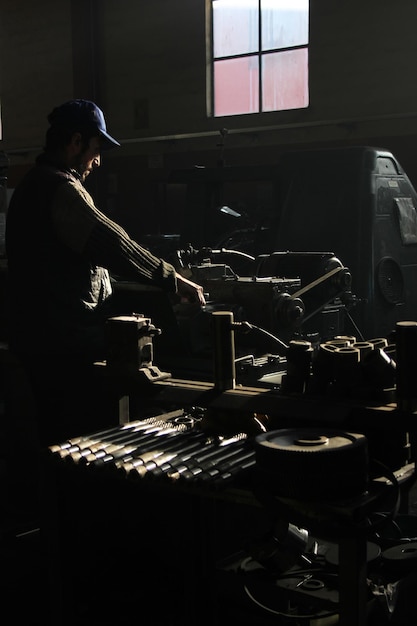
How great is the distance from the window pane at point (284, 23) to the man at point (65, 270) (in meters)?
4.56

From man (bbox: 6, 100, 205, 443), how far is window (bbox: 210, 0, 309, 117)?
4488mm

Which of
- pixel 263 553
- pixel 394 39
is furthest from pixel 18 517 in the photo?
pixel 394 39

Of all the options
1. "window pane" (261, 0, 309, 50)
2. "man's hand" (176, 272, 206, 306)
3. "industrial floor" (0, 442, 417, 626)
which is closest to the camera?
"industrial floor" (0, 442, 417, 626)

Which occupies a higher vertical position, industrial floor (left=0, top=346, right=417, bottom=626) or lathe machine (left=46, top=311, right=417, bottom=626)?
lathe machine (left=46, top=311, right=417, bottom=626)

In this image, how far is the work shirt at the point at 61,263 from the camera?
2.18 m

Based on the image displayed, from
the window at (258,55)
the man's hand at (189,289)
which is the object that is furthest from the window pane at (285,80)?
→ the man's hand at (189,289)

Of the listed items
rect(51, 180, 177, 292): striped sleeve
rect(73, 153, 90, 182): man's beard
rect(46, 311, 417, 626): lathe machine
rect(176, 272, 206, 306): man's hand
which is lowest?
rect(46, 311, 417, 626): lathe machine

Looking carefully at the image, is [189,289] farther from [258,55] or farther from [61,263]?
[258,55]

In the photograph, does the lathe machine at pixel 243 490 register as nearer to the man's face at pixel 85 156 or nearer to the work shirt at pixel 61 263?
the work shirt at pixel 61 263

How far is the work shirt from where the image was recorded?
2.18 meters

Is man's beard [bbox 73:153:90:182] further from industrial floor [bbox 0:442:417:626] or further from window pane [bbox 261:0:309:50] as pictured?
window pane [bbox 261:0:309:50]

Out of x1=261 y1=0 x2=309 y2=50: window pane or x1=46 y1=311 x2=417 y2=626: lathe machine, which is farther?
x1=261 y1=0 x2=309 y2=50: window pane

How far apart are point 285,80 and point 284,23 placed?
1.51 feet

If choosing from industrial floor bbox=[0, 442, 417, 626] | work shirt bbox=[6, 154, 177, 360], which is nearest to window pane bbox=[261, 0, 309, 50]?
industrial floor bbox=[0, 442, 417, 626]
